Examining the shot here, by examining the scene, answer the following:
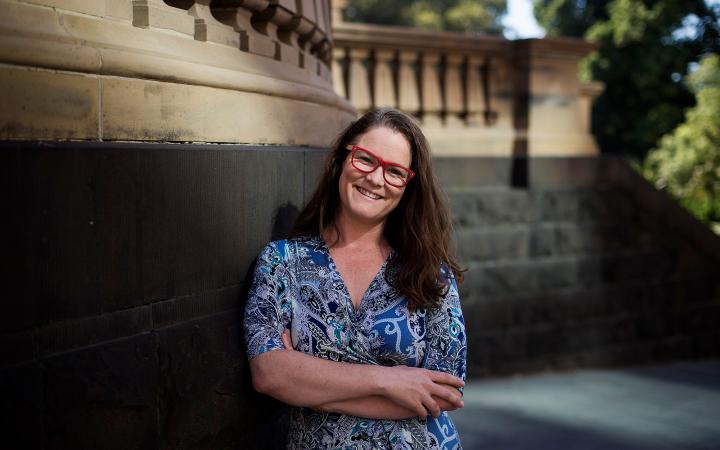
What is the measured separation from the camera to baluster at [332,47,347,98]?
693 centimetres

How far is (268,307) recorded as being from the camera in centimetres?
237

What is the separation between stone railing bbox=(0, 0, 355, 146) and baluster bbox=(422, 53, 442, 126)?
4.05 meters

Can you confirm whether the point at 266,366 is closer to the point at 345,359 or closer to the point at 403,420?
the point at 345,359

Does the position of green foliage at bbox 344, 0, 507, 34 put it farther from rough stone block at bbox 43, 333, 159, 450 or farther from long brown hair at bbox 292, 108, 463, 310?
rough stone block at bbox 43, 333, 159, 450

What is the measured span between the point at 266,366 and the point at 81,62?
3.15ft

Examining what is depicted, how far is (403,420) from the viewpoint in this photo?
2.35 metres

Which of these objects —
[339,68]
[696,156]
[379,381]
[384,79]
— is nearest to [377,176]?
[379,381]

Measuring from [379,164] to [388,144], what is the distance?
7cm

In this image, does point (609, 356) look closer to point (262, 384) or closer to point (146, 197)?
point (262, 384)

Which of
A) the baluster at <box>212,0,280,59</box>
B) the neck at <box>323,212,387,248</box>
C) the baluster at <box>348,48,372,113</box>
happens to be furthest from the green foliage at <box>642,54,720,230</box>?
the neck at <box>323,212,387,248</box>

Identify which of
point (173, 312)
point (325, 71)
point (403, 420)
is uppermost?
point (325, 71)

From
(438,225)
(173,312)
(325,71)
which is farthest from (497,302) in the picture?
(173,312)

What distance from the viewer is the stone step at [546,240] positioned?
279 inches

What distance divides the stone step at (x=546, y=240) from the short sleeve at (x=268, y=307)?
4.39m
